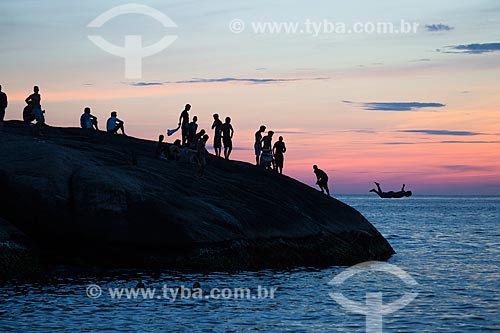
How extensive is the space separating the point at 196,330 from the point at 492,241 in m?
42.4

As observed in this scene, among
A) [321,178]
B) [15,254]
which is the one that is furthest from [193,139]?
[15,254]

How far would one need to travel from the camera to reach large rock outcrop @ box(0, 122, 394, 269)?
97.3 ft

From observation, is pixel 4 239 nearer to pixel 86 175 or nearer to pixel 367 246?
pixel 86 175

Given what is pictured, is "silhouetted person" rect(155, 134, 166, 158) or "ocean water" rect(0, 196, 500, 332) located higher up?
"silhouetted person" rect(155, 134, 166, 158)
